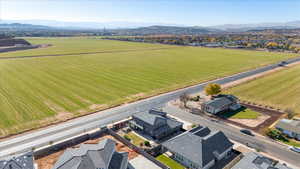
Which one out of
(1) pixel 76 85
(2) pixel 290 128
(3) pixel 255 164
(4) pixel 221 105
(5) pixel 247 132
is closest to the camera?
(3) pixel 255 164

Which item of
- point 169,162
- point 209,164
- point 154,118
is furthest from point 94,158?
point 209,164

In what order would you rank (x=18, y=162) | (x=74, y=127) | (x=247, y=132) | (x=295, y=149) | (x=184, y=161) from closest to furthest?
(x=18, y=162) → (x=184, y=161) → (x=295, y=149) → (x=247, y=132) → (x=74, y=127)

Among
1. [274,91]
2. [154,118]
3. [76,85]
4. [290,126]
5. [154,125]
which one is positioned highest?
[76,85]

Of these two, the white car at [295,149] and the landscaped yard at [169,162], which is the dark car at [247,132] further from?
the landscaped yard at [169,162]

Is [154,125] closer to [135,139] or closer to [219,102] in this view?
[135,139]

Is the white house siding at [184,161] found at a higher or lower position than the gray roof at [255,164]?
lower

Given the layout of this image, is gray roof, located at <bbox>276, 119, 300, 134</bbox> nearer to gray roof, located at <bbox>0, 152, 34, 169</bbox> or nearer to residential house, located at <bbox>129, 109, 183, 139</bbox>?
residential house, located at <bbox>129, 109, 183, 139</bbox>

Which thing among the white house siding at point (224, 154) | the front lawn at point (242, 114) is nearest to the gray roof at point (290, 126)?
the front lawn at point (242, 114)
